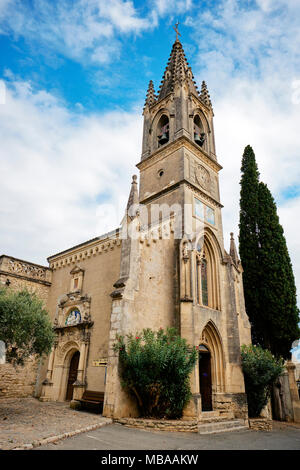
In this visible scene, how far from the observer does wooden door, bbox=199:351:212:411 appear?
46.6ft

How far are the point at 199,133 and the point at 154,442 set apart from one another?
1909 centimetres

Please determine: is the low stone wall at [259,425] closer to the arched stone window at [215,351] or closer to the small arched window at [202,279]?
the arched stone window at [215,351]

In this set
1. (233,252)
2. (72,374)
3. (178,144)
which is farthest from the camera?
(233,252)

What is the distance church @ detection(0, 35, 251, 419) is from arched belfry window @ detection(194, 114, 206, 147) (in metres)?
0.19

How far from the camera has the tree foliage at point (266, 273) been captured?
18094 mm

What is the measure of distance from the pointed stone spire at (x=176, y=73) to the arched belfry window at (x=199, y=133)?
7.44ft

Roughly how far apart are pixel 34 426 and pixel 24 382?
9.25m

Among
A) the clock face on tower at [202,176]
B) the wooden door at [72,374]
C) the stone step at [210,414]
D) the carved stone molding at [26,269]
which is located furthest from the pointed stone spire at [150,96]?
the stone step at [210,414]

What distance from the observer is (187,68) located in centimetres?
2345

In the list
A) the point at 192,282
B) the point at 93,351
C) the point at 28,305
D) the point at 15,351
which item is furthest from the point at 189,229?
the point at 15,351

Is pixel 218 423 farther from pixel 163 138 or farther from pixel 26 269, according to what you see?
pixel 163 138

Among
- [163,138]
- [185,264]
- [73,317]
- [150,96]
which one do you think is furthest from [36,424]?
[150,96]

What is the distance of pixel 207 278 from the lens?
16703 millimetres
